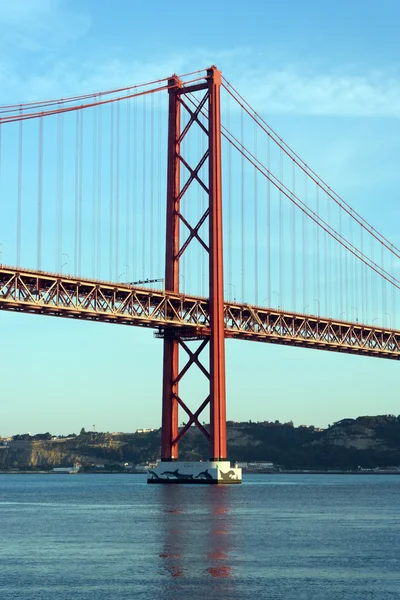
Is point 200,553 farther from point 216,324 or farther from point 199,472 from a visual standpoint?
point 199,472

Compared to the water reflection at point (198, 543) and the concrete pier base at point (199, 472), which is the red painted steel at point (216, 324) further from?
the water reflection at point (198, 543)

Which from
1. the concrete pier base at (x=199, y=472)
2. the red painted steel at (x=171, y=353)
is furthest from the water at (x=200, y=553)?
the red painted steel at (x=171, y=353)

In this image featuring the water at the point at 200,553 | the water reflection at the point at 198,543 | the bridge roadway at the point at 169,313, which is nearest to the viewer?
the water at the point at 200,553

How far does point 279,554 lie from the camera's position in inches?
1578

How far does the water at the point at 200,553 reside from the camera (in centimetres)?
3231

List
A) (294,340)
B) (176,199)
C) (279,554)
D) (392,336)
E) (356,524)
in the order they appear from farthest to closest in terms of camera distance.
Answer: (392,336)
(294,340)
(176,199)
(356,524)
(279,554)

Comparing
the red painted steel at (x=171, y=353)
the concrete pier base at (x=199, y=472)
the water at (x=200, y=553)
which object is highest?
the red painted steel at (x=171, y=353)

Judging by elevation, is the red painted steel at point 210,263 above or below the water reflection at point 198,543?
above

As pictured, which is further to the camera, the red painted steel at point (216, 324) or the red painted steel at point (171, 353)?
the red painted steel at point (171, 353)

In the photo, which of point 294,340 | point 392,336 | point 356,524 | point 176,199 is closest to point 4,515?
point 356,524

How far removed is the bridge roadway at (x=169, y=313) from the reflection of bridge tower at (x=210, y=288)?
123 cm

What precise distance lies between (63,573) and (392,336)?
71051 mm

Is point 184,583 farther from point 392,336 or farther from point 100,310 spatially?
point 392,336

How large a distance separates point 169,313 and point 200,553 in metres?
44.5
